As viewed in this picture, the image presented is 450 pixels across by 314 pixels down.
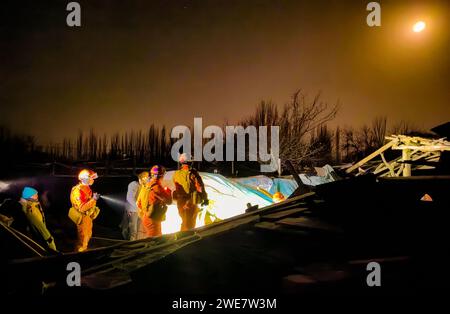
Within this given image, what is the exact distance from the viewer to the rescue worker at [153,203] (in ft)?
23.3

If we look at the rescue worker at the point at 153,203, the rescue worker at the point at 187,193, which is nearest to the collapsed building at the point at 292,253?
the rescue worker at the point at 153,203

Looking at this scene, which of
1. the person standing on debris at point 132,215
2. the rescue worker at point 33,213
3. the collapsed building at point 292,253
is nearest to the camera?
the collapsed building at point 292,253

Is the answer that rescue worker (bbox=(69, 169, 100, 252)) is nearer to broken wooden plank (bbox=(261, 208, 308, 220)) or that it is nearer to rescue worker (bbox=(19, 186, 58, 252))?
rescue worker (bbox=(19, 186, 58, 252))

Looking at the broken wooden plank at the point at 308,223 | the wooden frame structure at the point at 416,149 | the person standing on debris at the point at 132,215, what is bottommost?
the person standing on debris at the point at 132,215

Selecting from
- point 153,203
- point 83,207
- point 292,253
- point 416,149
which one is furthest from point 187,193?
point 416,149

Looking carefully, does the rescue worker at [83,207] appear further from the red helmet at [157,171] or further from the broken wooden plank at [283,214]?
the broken wooden plank at [283,214]

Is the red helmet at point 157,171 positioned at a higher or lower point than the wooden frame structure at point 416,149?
lower

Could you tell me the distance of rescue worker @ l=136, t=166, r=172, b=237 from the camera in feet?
23.3

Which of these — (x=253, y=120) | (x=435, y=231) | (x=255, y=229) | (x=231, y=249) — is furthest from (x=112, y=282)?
(x=253, y=120)

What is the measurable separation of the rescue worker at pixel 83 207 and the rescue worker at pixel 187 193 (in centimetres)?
185

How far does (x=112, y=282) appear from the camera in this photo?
285 centimetres

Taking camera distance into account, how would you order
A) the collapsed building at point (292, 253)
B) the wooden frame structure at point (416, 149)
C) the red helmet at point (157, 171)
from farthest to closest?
the wooden frame structure at point (416, 149)
the red helmet at point (157, 171)
the collapsed building at point (292, 253)

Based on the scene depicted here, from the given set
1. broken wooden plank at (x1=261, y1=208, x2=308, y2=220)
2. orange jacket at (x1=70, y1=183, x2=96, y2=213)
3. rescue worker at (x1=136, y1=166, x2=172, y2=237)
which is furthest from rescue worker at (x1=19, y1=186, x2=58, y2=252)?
broken wooden plank at (x1=261, y1=208, x2=308, y2=220)
